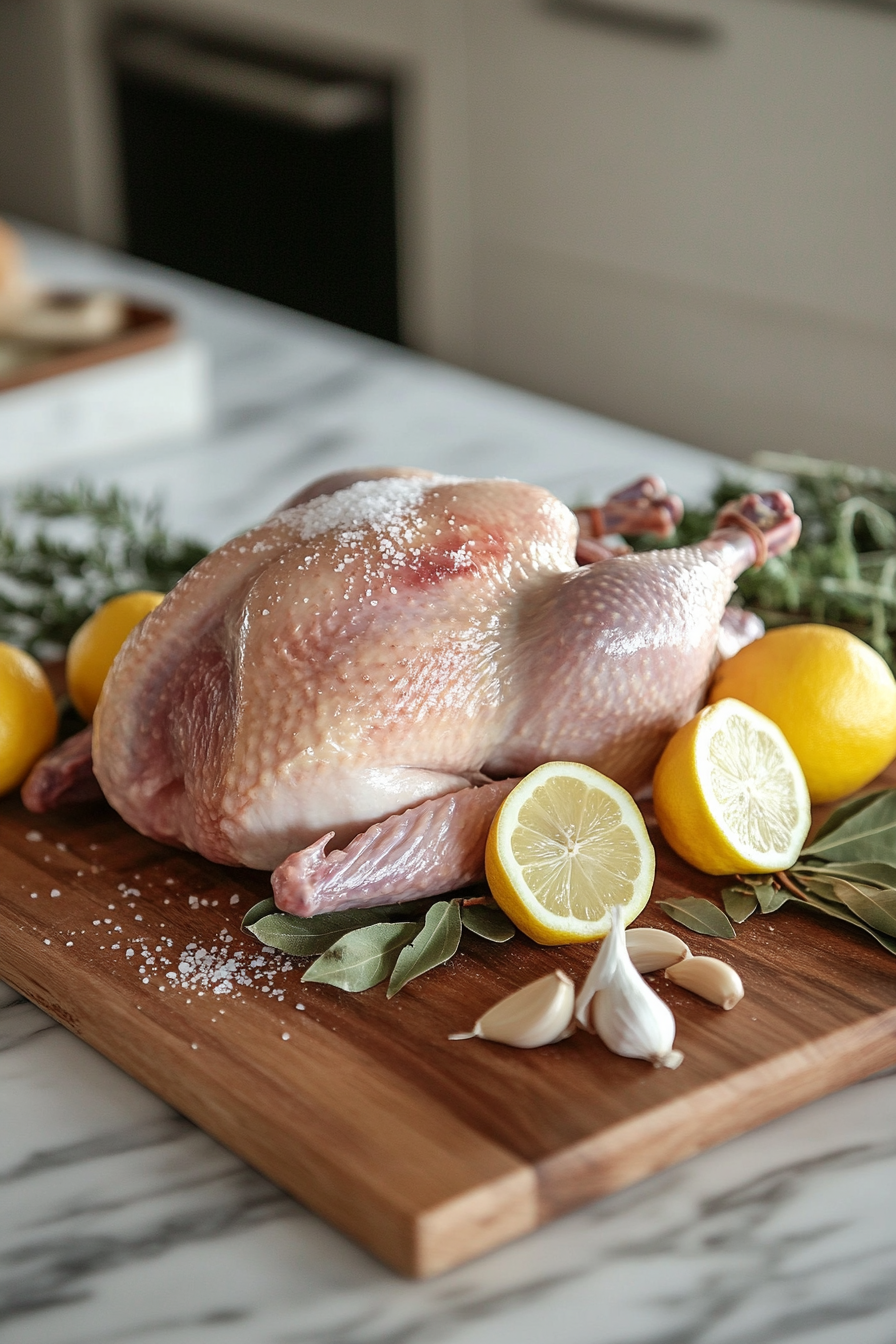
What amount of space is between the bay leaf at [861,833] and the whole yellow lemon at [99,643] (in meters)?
0.68

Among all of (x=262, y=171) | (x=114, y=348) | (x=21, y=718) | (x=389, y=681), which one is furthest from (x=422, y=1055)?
(x=262, y=171)

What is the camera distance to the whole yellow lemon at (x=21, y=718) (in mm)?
1362

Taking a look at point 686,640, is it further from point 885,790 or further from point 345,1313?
point 345,1313

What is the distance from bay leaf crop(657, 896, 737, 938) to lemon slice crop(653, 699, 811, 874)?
5 centimetres

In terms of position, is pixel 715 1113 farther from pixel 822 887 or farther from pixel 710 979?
pixel 822 887

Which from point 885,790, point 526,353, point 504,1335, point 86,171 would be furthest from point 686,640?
point 86,171

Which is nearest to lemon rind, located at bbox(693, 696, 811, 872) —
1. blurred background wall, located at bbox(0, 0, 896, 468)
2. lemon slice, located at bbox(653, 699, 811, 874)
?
lemon slice, located at bbox(653, 699, 811, 874)

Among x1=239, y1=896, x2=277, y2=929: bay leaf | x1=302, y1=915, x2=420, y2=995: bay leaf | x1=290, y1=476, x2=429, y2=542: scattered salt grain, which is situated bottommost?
x1=239, y1=896, x2=277, y2=929: bay leaf

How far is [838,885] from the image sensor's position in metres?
1.20

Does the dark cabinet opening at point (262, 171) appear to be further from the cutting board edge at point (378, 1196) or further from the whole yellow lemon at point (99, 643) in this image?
the cutting board edge at point (378, 1196)

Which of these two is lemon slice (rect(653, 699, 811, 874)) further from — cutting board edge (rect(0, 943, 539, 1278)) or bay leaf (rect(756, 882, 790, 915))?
cutting board edge (rect(0, 943, 539, 1278))

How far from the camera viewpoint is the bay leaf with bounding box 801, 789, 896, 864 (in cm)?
124

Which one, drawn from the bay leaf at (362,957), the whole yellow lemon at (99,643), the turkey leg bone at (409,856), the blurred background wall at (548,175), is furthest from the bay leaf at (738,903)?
the blurred background wall at (548,175)

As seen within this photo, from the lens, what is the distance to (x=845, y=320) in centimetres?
330
